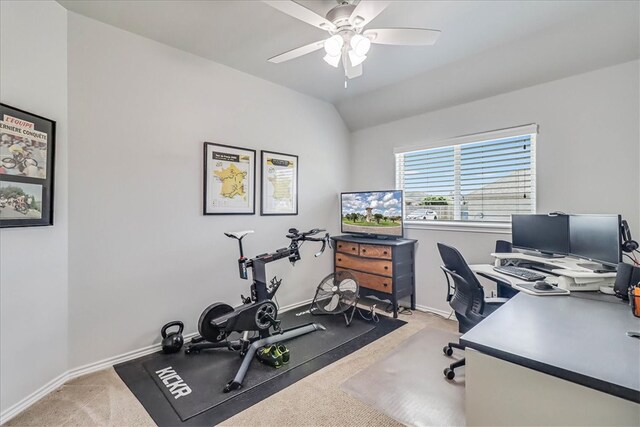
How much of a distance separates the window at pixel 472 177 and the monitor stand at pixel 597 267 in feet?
2.80

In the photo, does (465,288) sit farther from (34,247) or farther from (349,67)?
(34,247)

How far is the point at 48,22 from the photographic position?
2014 mm

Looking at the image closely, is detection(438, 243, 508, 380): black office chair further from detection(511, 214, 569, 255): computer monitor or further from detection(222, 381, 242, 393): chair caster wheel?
detection(222, 381, 242, 393): chair caster wheel

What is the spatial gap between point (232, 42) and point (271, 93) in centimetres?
88

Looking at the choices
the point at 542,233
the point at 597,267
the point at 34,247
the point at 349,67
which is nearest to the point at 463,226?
the point at 542,233

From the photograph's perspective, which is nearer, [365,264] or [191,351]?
[191,351]

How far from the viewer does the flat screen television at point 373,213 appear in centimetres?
354

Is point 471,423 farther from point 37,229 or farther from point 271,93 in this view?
point 271,93

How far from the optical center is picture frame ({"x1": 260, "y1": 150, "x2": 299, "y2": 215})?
335cm

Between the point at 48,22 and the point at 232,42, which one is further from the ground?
the point at 232,42

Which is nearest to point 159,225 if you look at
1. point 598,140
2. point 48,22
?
point 48,22

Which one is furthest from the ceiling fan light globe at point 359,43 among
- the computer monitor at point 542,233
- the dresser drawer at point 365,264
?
the dresser drawer at point 365,264

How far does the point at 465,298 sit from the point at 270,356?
1.57 meters

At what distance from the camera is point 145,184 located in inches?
99.4
